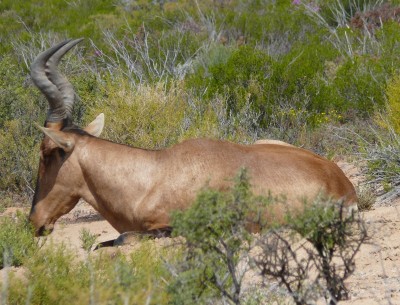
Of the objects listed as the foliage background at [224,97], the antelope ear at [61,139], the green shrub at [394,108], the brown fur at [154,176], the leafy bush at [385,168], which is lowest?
the foliage background at [224,97]

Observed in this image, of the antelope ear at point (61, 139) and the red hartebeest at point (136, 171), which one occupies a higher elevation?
the antelope ear at point (61, 139)

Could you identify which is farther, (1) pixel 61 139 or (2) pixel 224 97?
(2) pixel 224 97

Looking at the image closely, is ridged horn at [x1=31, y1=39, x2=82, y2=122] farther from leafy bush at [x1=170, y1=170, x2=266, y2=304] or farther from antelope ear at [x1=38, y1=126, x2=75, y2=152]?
leafy bush at [x1=170, y1=170, x2=266, y2=304]

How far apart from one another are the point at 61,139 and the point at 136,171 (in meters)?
0.79

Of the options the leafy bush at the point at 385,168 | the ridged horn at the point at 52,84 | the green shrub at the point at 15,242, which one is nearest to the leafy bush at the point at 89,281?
the green shrub at the point at 15,242

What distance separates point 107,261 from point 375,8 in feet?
65.6

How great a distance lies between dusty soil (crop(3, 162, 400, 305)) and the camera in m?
6.42

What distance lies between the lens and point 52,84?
9.20 metres

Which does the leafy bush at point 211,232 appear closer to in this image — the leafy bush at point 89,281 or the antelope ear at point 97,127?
the leafy bush at point 89,281

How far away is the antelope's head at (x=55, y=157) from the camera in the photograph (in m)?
9.18

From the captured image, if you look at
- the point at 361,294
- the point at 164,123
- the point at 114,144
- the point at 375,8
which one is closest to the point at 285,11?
the point at 375,8

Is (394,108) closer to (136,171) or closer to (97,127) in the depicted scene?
(97,127)

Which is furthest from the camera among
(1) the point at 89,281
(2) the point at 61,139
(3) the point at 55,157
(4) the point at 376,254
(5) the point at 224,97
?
(5) the point at 224,97

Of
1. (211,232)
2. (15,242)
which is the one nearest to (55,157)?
(15,242)
